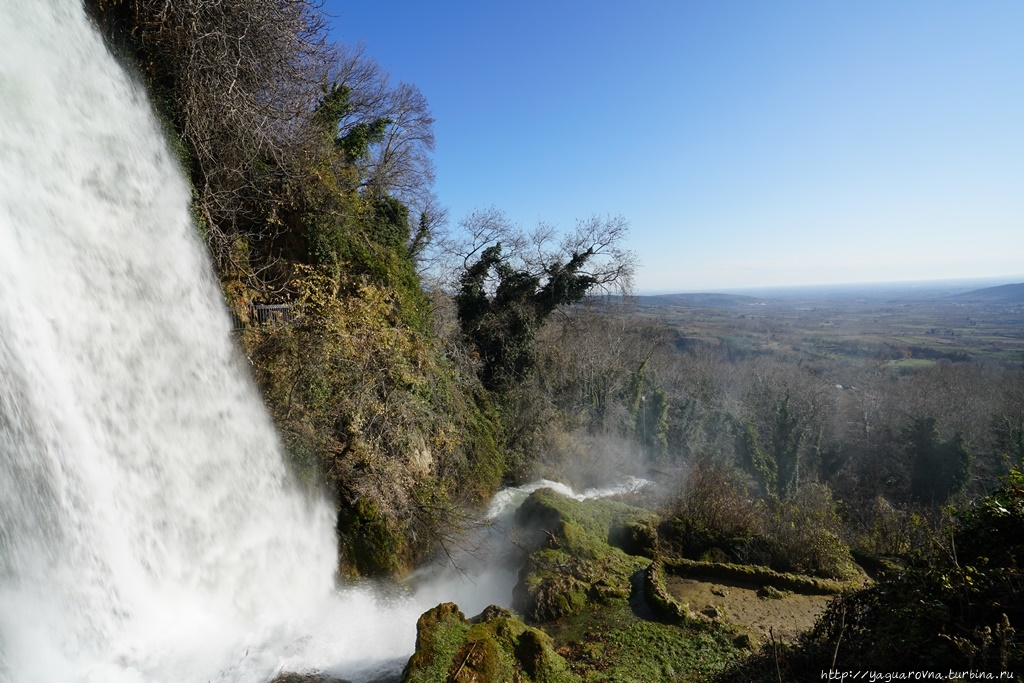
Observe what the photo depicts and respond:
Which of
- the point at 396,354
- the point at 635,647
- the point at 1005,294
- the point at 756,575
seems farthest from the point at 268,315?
the point at 1005,294

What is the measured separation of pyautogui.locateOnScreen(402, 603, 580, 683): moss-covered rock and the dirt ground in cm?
449

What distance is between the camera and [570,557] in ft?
32.3

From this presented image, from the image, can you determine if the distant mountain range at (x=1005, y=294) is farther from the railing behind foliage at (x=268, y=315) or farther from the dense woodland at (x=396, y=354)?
the railing behind foliage at (x=268, y=315)

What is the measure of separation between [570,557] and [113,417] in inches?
323

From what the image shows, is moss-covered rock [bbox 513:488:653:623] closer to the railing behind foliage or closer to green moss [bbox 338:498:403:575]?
green moss [bbox 338:498:403:575]

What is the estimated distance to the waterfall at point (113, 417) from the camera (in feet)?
15.3

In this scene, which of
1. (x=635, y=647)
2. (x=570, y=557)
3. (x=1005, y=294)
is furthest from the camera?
(x=1005, y=294)

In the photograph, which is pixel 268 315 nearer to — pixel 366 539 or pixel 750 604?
pixel 366 539

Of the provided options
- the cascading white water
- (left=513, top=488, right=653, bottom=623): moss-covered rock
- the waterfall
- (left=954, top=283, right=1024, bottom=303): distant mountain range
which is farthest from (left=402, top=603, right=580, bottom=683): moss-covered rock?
(left=954, top=283, right=1024, bottom=303): distant mountain range

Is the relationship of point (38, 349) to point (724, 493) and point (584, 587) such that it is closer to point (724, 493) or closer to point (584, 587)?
point (584, 587)

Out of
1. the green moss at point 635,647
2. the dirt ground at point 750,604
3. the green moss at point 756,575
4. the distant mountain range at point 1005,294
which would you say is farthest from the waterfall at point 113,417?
the distant mountain range at point 1005,294

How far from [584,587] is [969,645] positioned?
6399 millimetres

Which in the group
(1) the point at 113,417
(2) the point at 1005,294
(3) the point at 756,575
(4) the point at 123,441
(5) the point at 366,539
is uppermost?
(1) the point at 113,417

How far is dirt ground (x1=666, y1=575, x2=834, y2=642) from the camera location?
872 cm
